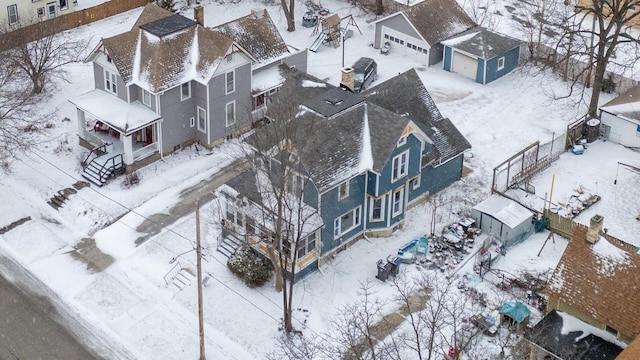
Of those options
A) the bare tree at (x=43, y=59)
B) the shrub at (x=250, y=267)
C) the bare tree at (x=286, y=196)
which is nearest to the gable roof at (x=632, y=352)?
the bare tree at (x=286, y=196)

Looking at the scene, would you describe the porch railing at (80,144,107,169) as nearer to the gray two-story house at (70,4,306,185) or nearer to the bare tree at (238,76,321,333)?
the gray two-story house at (70,4,306,185)

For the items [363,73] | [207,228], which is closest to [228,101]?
[207,228]

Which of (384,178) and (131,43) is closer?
(384,178)

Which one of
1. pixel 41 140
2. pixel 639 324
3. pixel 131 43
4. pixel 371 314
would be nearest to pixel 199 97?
pixel 131 43

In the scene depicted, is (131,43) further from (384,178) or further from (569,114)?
(569,114)

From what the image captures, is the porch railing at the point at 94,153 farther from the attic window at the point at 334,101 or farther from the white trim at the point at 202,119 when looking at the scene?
the attic window at the point at 334,101

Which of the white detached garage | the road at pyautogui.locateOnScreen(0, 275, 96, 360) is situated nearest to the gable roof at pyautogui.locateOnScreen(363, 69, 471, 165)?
the white detached garage
